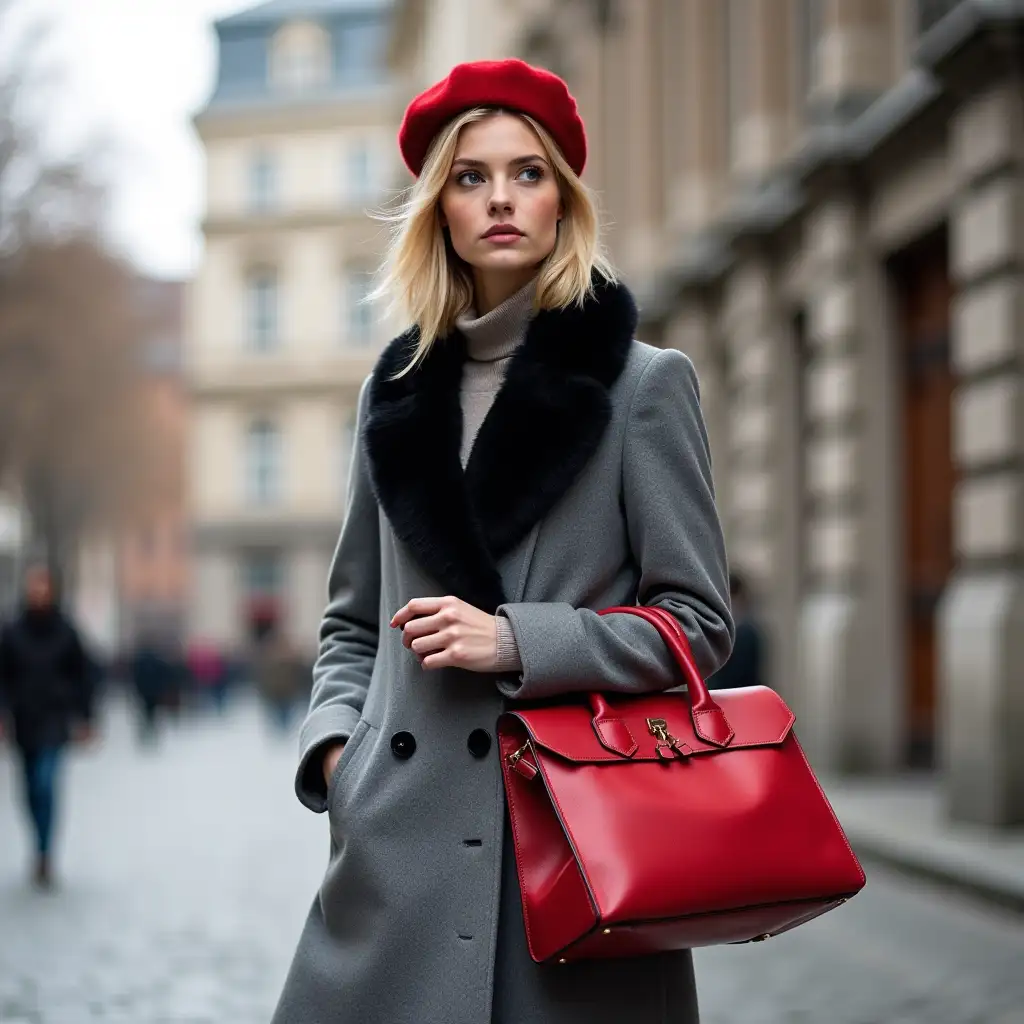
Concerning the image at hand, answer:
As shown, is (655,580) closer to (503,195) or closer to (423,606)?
(423,606)

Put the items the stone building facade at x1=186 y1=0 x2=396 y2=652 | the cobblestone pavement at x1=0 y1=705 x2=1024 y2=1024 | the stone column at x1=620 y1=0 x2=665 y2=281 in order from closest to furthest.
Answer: the cobblestone pavement at x1=0 y1=705 x2=1024 y2=1024, the stone column at x1=620 y1=0 x2=665 y2=281, the stone building facade at x1=186 y1=0 x2=396 y2=652

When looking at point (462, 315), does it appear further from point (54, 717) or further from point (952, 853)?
point (54, 717)

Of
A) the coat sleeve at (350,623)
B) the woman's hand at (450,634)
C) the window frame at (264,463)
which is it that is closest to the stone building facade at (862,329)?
the coat sleeve at (350,623)

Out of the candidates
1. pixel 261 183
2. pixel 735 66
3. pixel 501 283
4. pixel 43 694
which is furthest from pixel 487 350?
pixel 261 183

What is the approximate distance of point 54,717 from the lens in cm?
1059

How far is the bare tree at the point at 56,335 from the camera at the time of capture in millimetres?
25734

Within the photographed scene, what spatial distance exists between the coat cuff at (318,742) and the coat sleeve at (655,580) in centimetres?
Answer: 31

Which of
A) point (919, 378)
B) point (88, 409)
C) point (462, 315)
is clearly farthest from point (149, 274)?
point (462, 315)

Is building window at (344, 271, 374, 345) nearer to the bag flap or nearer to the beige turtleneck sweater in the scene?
the beige turtleneck sweater

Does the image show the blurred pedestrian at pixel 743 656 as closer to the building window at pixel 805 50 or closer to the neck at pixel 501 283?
the building window at pixel 805 50

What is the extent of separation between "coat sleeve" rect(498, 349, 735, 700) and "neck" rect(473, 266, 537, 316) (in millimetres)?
230

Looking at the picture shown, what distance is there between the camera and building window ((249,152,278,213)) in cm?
5619

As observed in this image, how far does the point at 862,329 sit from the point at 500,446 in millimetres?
12576

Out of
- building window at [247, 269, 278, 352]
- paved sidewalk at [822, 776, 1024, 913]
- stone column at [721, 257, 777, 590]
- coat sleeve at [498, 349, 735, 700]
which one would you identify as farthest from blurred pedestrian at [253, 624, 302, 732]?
coat sleeve at [498, 349, 735, 700]
